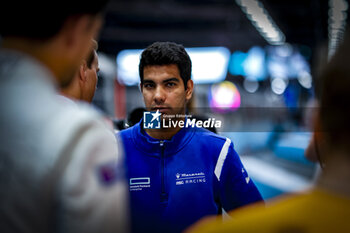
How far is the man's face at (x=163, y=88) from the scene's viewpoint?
1.57m

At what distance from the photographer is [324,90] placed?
26.8 inches

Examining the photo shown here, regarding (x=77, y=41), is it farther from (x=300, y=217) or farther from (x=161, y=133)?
(x=161, y=133)

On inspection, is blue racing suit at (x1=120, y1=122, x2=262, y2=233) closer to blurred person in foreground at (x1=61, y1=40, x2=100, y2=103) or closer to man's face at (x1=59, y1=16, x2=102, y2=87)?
blurred person in foreground at (x1=61, y1=40, x2=100, y2=103)

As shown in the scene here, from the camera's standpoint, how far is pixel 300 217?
2.07ft

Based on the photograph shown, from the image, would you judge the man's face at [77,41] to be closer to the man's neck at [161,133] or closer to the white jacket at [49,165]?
the white jacket at [49,165]

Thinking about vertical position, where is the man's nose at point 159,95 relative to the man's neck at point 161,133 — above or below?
above

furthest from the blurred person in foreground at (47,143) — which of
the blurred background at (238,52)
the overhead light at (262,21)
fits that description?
the overhead light at (262,21)

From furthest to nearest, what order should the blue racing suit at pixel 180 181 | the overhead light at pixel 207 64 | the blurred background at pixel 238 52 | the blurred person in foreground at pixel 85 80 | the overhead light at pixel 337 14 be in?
the overhead light at pixel 207 64, the blurred background at pixel 238 52, the overhead light at pixel 337 14, the blue racing suit at pixel 180 181, the blurred person in foreground at pixel 85 80

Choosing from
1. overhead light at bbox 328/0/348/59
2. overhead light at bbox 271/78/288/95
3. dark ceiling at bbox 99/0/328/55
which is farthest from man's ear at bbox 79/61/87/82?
overhead light at bbox 271/78/288/95

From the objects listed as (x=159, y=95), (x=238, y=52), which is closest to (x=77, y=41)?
(x=159, y=95)

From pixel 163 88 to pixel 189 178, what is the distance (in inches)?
18.3

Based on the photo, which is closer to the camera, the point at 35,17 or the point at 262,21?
the point at 35,17

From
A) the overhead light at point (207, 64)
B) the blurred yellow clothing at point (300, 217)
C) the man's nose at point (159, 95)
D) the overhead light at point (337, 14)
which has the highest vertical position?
the overhead light at point (337, 14)

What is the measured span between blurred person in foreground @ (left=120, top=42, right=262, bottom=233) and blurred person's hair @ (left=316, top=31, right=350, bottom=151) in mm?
823
